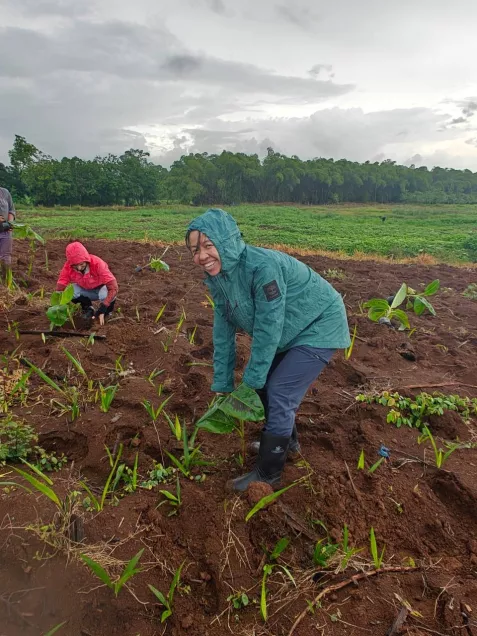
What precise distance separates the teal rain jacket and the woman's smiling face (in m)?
0.03

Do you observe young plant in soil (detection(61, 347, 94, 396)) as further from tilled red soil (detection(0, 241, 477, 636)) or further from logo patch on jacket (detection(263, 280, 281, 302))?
logo patch on jacket (detection(263, 280, 281, 302))

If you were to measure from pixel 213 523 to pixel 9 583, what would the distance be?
3.00ft

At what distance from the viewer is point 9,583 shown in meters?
1.82

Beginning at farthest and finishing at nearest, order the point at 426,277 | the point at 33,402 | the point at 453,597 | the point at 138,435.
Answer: the point at 426,277, the point at 33,402, the point at 138,435, the point at 453,597

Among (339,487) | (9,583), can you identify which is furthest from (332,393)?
(9,583)

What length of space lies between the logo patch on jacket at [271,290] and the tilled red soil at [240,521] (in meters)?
1.07

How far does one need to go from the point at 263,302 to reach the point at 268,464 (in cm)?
90

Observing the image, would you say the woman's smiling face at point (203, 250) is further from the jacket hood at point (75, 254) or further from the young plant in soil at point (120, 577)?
the jacket hood at point (75, 254)

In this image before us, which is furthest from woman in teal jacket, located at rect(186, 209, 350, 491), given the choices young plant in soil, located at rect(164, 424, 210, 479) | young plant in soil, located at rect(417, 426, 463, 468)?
young plant in soil, located at rect(417, 426, 463, 468)

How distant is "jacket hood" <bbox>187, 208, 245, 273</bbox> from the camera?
2031mm

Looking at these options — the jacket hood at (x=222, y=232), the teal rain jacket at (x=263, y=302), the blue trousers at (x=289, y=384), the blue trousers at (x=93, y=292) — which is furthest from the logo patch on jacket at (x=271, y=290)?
the blue trousers at (x=93, y=292)

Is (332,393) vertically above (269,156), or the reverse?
(269,156)

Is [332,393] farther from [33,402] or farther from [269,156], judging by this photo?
[269,156]

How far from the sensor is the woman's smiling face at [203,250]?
6.76 feet
